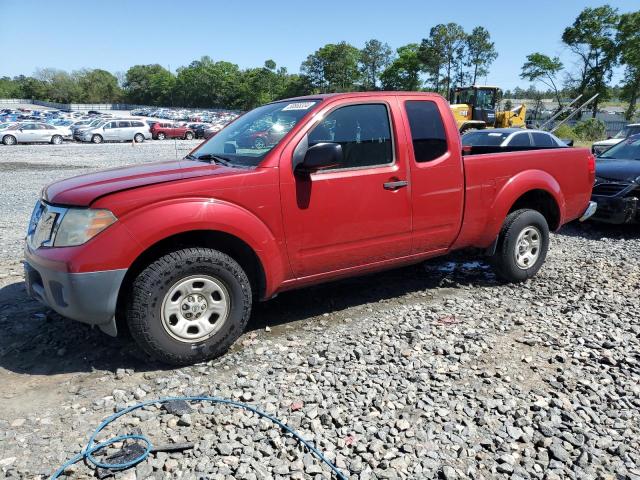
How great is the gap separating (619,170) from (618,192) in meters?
0.55

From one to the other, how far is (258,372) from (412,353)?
1.16 meters

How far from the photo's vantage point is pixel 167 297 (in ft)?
11.3

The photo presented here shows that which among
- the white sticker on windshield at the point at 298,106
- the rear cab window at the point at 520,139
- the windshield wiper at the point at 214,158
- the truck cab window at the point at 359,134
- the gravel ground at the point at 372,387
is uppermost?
the white sticker on windshield at the point at 298,106

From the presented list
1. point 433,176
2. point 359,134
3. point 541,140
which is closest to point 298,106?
point 359,134

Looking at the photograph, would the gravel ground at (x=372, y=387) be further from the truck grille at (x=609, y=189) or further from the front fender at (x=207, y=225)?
the truck grille at (x=609, y=189)

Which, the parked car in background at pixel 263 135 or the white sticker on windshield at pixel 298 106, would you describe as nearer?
the parked car in background at pixel 263 135

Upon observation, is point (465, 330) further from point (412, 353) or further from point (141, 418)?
point (141, 418)

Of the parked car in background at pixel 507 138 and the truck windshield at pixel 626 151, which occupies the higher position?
the parked car in background at pixel 507 138

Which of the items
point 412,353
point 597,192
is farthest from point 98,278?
point 597,192

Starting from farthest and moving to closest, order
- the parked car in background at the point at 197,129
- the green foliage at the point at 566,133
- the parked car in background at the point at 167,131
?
the parked car in background at the point at 197,129 → the parked car in background at the point at 167,131 → the green foliage at the point at 566,133

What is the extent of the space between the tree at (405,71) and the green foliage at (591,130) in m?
67.0

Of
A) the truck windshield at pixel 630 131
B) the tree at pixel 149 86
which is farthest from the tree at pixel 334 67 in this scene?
the truck windshield at pixel 630 131

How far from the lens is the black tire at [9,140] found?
31553mm

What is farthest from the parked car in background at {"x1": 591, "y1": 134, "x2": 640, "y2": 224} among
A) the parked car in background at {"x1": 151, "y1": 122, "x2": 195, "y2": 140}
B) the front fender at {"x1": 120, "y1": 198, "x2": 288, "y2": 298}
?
the parked car in background at {"x1": 151, "y1": 122, "x2": 195, "y2": 140}
